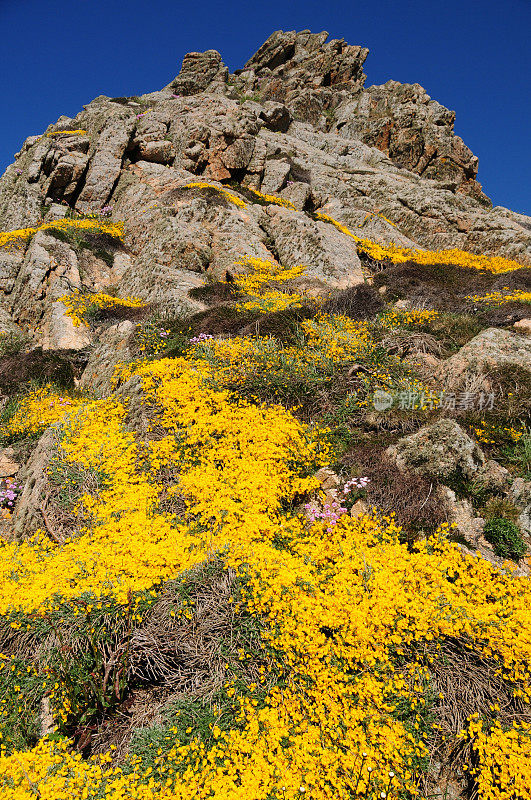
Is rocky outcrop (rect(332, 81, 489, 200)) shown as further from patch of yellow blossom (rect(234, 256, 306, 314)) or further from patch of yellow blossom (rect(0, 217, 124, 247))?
patch of yellow blossom (rect(0, 217, 124, 247))

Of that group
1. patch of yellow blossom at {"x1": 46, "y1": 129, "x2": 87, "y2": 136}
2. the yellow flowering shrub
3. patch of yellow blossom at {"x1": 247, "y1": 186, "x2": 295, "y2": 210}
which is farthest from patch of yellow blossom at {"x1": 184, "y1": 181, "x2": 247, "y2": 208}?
the yellow flowering shrub

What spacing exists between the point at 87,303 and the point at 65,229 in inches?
282

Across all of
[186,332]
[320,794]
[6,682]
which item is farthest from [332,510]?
[186,332]

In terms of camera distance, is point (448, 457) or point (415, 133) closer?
point (448, 457)

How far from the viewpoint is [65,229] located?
19.4 metres

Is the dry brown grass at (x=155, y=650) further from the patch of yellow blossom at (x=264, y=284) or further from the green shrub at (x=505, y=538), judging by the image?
the patch of yellow blossom at (x=264, y=284)

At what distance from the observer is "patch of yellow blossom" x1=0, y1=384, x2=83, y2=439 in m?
10.2

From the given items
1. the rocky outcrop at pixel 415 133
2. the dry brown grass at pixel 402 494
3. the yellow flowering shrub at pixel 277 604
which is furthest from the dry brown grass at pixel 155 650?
the rocky outcrop at pixel 415 133

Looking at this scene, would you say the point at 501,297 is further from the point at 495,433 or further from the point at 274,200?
the point at 274,200

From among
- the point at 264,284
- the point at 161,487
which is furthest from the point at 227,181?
the point at 161,487

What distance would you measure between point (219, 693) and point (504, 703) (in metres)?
3.41

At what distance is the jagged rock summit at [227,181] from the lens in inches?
642

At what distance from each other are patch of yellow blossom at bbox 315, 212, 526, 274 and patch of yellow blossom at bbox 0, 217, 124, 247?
37.3ft

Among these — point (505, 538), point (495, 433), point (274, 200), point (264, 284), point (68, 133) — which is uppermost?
point (68, 133)
